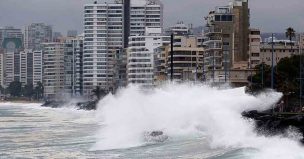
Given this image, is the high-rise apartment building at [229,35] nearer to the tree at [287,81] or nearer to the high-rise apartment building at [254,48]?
the high-rise apartment building at [254,48]

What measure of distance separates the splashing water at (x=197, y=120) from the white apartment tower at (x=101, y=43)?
12291 centimetres

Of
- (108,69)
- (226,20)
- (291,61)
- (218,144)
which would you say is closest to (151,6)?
(108,69)

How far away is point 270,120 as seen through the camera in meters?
45.5

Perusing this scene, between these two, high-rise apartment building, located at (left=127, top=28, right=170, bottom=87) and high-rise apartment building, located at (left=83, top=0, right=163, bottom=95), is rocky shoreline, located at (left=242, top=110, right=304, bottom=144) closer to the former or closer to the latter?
high-rise apartment building, located at (left=127, top=28, right=170, bottom=87)

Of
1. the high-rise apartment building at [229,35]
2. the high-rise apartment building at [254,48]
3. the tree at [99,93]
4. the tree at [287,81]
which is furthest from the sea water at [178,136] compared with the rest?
the tree at [99,93]

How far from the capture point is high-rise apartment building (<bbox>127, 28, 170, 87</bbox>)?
498 ft

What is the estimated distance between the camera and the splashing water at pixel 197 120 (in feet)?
131

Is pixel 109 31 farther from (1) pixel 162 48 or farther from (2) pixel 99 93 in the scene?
(1) pixel 162 48

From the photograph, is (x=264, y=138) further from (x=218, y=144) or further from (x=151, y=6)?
(x=151, y=6)

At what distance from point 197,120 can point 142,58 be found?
104 metres

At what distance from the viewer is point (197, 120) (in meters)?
51.5

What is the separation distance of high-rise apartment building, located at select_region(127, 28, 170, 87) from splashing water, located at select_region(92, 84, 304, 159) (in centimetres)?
8450

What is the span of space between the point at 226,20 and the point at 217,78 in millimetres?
13261

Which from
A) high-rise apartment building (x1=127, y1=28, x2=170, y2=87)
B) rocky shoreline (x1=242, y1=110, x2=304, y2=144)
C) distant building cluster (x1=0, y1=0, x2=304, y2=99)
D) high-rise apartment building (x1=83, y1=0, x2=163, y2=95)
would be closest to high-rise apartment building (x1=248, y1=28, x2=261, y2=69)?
distant building cluster (x1=0, y1=0, x2=304, y2=99)
